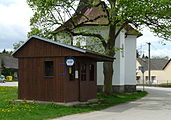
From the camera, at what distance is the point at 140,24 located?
74.5 feet

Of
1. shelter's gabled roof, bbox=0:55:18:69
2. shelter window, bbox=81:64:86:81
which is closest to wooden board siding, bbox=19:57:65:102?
shelter window, bbox=81:64:86:81

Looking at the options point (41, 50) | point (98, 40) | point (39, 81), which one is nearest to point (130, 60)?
point (98, 40)

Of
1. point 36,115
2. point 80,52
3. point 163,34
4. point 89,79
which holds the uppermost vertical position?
point 163,34

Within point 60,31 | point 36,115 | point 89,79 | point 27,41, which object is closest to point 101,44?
point 60,31

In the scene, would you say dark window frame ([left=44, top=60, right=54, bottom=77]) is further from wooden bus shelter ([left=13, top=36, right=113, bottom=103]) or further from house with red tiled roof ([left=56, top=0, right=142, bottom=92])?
house with red tiled roof ([left=56, top=0, right=142, bottom=92])

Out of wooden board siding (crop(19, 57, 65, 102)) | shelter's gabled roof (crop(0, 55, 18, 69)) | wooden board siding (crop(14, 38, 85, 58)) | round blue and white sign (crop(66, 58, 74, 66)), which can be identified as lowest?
wooden board siding (crop(19, 57, 65, 102))

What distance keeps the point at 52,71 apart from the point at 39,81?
3.23ft

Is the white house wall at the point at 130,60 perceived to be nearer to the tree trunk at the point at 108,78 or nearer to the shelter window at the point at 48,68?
the tree trunk at the point at 108,78

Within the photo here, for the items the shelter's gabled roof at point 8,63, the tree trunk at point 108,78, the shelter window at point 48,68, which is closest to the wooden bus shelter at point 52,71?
the shelter window at point 48,68

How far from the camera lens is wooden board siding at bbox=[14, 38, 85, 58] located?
704 inches

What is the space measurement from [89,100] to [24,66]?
4.57 m

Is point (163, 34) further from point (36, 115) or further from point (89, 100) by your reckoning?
point (36, 115)

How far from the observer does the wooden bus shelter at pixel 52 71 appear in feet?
58.4

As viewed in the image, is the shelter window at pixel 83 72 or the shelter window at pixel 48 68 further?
the shelter window at pixel 83 72
